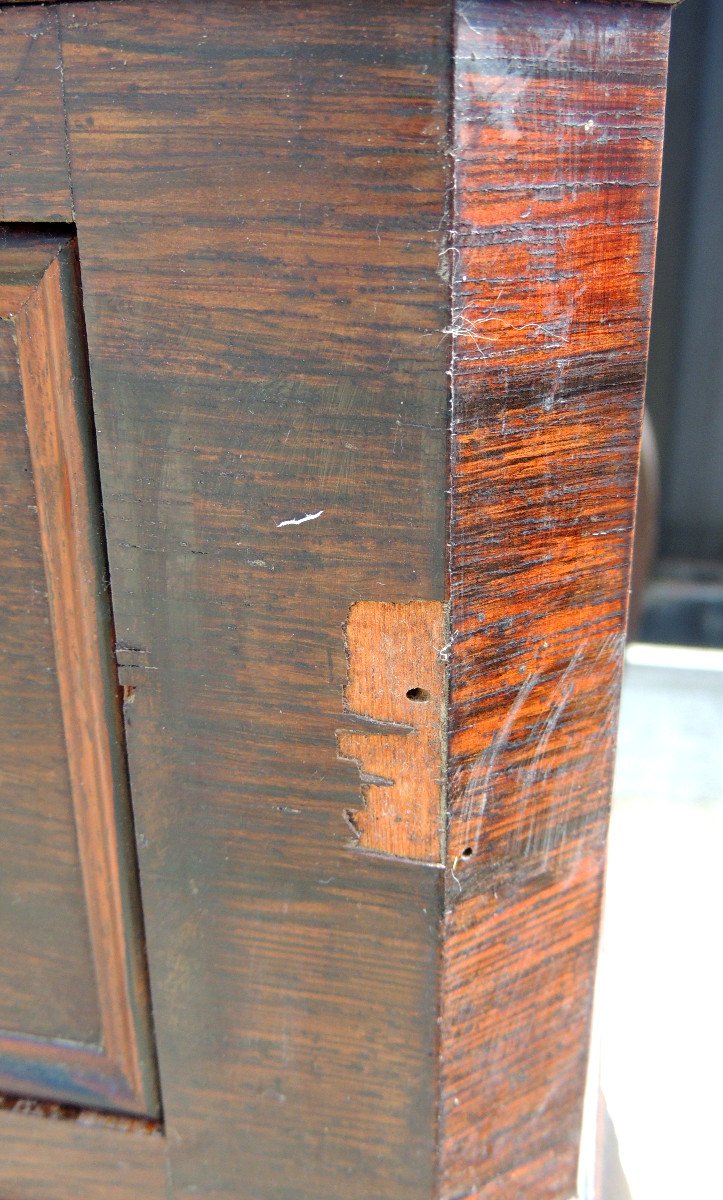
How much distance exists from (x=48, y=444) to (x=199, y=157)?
131mm

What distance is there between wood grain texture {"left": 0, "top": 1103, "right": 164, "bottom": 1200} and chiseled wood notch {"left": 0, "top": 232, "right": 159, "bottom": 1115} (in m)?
0.01

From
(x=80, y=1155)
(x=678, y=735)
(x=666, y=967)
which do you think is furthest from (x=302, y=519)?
(x=678, y=735)

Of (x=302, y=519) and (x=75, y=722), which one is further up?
(x=302, y=519)

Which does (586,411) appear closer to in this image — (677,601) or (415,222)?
(415,222)

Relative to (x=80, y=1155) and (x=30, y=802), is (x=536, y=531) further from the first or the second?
(x=80, y=1155)

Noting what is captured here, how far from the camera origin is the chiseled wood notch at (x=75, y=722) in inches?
15.5

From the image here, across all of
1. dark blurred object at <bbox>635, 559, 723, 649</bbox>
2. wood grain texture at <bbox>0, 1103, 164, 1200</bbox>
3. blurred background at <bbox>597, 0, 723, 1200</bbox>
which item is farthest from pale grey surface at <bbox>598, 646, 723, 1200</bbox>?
dark blurred object at <bbox>635, 559, 723, 649</bbox>

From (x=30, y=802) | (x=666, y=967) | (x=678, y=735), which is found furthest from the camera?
(x=678, y=735)

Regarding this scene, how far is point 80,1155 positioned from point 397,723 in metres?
0.30

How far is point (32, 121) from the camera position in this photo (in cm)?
37

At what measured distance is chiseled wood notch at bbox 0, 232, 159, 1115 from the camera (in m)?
0.39

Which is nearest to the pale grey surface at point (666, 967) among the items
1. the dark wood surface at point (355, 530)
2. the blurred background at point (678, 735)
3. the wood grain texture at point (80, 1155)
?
the blurred background at point (678, 735)

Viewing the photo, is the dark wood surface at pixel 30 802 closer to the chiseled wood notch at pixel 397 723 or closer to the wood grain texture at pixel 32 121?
the wood grain texture at pixel 32 121

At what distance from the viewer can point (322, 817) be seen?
1.40ft
